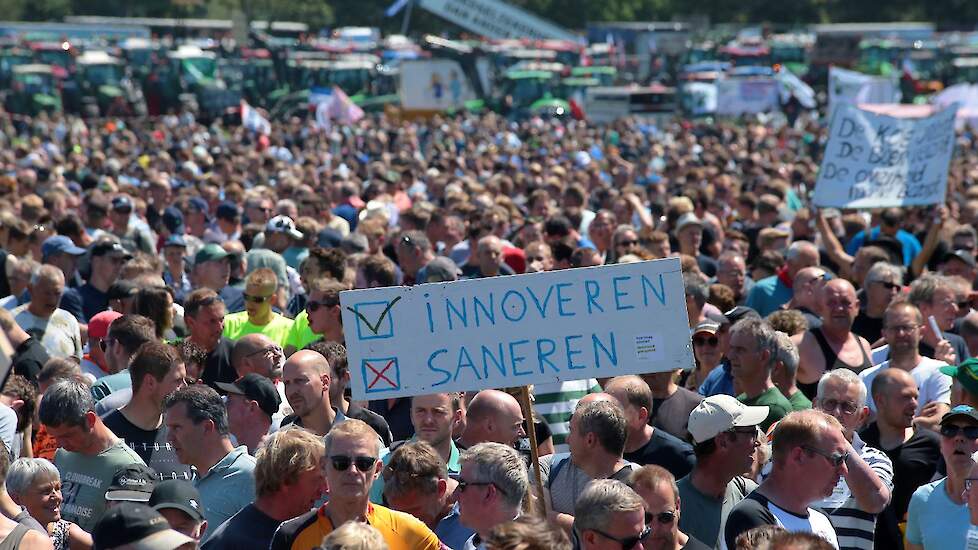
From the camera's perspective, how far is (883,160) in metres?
13.0

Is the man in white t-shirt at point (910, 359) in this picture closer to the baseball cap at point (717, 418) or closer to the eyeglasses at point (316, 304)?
the baseball cap at point (717, 418)

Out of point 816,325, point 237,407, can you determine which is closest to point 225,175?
point 816,325

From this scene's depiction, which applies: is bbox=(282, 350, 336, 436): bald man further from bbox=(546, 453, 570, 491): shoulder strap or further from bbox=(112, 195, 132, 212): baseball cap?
bbox=(112, 195, 132, 212): baseball cap

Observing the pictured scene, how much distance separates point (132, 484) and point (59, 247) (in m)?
5.30

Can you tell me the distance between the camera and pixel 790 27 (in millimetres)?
76188

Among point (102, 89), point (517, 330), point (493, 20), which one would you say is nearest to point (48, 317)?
point (517, 330)

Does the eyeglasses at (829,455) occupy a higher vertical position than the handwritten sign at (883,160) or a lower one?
higher

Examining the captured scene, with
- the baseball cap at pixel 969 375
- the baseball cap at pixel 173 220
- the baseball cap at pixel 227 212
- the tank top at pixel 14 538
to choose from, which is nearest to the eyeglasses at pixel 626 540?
the tank top at pixel 14 538

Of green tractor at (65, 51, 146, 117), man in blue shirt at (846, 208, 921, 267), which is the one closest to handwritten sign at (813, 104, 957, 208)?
man in blue shirt at (846, 208, 921, 267)

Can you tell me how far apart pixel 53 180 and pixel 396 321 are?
12.5 meters

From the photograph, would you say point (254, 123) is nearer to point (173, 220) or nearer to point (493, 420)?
point (173, 220)

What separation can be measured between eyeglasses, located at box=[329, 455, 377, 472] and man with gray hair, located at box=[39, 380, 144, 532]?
1219 millimetres

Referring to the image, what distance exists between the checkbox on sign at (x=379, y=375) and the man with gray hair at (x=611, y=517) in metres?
1.22

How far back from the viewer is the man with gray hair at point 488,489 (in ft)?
15.7
